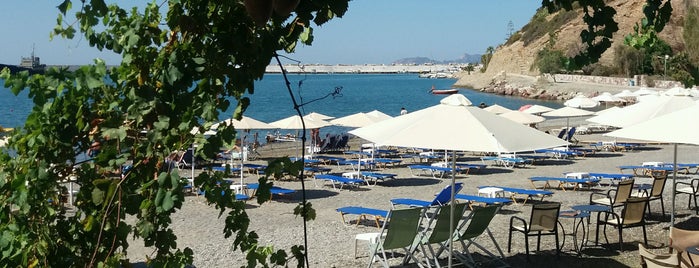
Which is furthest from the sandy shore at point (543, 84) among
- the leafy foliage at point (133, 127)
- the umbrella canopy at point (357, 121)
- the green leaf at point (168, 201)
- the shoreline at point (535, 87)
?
the green leaf at point (168, 201)

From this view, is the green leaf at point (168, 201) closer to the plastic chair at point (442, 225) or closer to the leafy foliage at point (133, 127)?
the leafy foliage at point (133, 127)

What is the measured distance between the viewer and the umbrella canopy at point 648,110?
29.4 ft

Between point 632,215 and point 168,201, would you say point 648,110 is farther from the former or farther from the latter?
point 168,201

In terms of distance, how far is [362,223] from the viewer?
970 centimetres

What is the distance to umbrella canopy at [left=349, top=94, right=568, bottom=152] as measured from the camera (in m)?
5.70

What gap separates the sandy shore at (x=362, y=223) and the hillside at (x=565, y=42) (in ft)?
179

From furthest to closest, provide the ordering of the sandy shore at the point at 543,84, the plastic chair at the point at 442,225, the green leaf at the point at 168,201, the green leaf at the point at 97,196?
the sandy shore at the point at 543,84, the plastic chair at the point at 442,225, the green leaf at the point at 97,196, the green leaf at the point at 168,201

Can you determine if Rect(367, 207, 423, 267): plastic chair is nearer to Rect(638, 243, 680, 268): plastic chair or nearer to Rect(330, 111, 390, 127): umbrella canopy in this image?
Rect(638, 243, 680, 268): plastic chair

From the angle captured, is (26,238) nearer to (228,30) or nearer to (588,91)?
(228,30)

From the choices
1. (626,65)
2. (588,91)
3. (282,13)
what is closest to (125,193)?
(282,13)

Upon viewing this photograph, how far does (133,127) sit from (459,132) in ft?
12.7

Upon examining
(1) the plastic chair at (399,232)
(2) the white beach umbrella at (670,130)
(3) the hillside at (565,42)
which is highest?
(3) the hillside at (565,42)

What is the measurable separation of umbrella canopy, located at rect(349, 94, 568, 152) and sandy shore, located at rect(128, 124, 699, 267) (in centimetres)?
116

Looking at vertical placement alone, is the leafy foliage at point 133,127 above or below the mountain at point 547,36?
below
